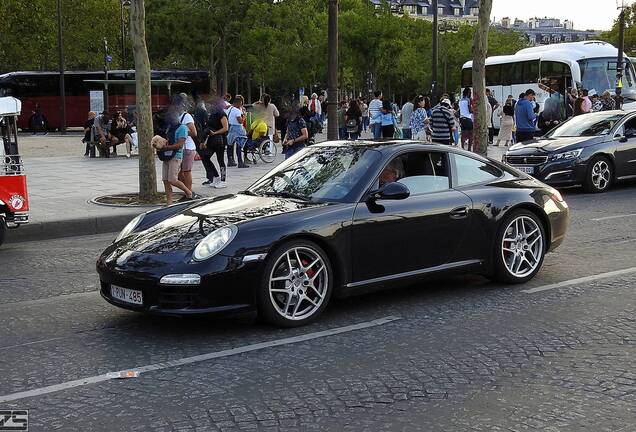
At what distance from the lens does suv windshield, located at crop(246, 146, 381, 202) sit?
636cm

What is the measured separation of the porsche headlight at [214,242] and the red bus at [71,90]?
3738 centimetres

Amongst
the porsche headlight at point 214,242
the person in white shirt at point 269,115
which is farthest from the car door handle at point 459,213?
the person in white shirt at point 269,115

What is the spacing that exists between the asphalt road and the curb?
11.5 ft

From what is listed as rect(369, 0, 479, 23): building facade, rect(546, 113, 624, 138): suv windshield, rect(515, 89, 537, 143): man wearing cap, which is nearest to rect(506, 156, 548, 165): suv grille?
rect(546, 113, 624, 138): suv windshield

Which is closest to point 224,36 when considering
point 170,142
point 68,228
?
point 170,142

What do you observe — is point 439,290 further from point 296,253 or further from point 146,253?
point 146,253

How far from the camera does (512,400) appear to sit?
4.42 meters

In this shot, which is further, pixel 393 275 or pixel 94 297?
pixel 94 297

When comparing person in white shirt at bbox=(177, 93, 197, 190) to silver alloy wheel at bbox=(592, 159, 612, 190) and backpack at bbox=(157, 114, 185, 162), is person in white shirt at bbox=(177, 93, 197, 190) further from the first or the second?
silver alloy wheel at bbox=(592, 159, 612, 190)

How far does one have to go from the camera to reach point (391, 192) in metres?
6.18

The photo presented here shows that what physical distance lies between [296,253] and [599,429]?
2.47 meters

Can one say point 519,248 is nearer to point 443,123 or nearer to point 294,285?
point 294,285

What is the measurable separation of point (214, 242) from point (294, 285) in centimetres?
66

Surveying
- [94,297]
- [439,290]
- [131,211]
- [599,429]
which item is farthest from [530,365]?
[131,211]
